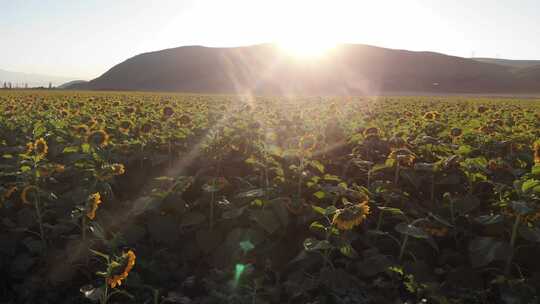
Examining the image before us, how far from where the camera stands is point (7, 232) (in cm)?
363

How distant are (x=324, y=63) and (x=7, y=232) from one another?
10123 cm

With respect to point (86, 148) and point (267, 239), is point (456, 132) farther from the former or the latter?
point (86, 148)

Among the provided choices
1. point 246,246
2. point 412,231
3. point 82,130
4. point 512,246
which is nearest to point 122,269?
point 246,246

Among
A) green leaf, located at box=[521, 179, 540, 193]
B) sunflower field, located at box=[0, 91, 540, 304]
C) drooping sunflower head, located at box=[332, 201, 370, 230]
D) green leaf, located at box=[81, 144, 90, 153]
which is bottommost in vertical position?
sunflower field, located at box=[0, 91, 540, 304]

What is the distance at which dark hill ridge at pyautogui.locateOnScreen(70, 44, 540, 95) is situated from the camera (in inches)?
3590

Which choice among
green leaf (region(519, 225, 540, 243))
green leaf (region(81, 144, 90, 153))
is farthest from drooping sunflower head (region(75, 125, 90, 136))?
green leaf (region(519, 225, 540, 243))

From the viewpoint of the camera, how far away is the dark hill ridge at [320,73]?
299 feet

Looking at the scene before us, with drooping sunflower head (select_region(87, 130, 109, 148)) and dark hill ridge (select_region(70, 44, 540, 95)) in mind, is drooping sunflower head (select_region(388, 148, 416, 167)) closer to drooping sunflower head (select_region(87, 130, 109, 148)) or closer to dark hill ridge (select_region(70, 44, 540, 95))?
drooping sunflower head (select_region(87, 130, 109, 148))

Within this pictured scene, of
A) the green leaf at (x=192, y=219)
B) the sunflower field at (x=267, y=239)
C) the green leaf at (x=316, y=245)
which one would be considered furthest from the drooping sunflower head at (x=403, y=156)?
the green leaf at (x=192, y=219)

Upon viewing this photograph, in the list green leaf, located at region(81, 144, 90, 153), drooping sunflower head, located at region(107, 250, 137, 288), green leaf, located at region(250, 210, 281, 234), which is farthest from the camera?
green leaf, located at region(81, 144, 90, 153)

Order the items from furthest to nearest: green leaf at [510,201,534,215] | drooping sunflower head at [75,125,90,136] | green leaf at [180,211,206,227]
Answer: drooping sunflower head at [75,125,90,136] → green leaf at [180,211,206,227] → green leaf at [510,201,534,215]

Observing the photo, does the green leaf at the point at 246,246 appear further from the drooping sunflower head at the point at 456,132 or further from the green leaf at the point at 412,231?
the drooping sunflower head at the point at 456,132

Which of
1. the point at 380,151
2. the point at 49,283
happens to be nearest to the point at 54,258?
the point at 49,283

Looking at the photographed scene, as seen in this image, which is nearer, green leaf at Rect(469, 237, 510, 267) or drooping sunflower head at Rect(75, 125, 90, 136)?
green leaf at Rect(469, 237, 510, 267)
